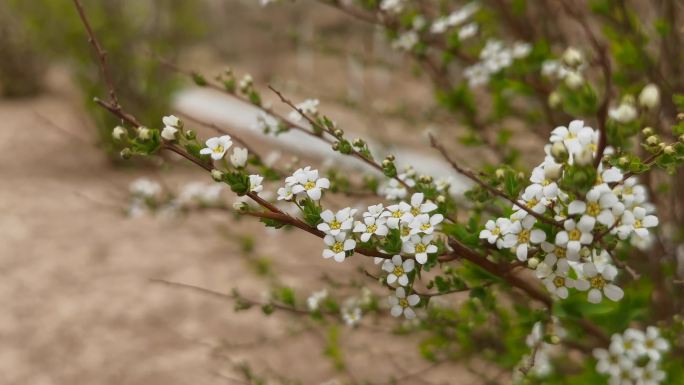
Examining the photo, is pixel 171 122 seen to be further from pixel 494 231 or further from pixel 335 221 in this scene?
pixel 494 231

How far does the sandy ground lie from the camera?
348 centimetres

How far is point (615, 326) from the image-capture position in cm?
185

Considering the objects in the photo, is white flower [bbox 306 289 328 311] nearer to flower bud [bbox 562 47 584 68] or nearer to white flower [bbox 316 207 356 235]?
white flower [bbox 316 207 356 235]

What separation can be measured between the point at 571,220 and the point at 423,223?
12.0 inches

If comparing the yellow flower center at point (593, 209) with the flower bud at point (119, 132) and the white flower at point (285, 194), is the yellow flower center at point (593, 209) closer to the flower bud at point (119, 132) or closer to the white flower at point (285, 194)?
the white flower at point (285, 194)

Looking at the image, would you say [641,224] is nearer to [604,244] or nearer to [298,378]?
[604,244]

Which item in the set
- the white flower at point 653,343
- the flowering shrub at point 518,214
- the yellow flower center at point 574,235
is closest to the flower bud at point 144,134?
the flowering shrub at point 518,214

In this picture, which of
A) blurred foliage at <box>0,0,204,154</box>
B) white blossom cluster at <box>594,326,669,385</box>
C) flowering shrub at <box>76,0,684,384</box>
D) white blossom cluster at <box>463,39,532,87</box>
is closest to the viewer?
flowering shrub at <box>76,0,684,384</box>

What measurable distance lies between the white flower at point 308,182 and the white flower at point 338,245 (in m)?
0.10

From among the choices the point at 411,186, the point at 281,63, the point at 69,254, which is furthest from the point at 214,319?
the point at 281,63

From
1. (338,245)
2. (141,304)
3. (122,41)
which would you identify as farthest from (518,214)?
(122,41)

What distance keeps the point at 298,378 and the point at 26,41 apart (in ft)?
25.9

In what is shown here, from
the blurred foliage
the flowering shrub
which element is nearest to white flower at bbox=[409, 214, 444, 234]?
the flowering shrub

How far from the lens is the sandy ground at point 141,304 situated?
11.4 ft
